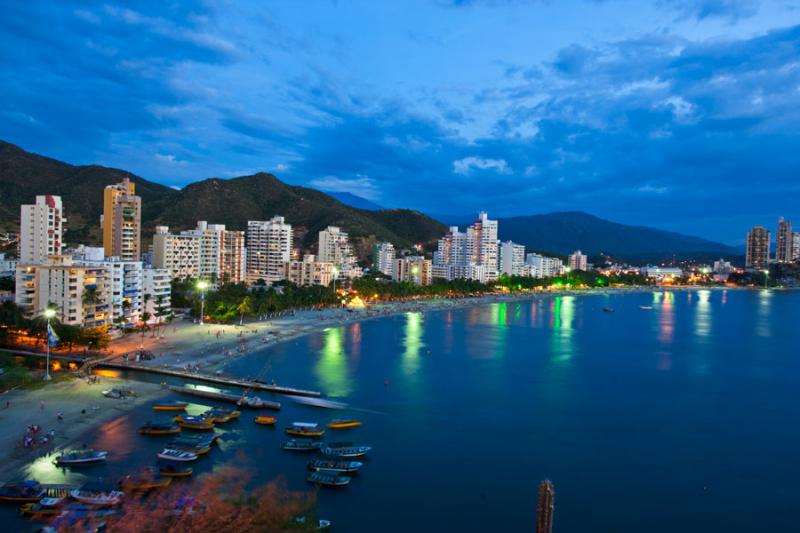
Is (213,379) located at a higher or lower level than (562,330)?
lower

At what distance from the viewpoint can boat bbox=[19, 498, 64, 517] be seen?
12.1 m

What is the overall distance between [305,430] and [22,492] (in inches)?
287

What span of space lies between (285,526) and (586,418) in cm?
1490

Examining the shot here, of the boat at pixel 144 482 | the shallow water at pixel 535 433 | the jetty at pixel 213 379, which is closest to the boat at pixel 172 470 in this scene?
the boat at pixel 144 482

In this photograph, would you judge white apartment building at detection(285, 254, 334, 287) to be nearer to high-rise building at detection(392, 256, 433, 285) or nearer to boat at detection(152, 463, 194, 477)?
high-rise building at detection(392, 256, 433, 285)

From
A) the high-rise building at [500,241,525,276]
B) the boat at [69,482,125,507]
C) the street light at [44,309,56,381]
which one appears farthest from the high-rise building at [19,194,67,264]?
the high-rise building at [500,241,525,276]

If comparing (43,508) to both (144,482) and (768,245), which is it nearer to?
(144,482)

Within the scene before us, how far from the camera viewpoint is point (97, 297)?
2944cm

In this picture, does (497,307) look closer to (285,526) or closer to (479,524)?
(479,524)

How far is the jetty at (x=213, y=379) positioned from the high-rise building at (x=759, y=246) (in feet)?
480

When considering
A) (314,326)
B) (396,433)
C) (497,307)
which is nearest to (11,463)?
(396,433)

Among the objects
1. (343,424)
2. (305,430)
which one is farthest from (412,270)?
(305,430)

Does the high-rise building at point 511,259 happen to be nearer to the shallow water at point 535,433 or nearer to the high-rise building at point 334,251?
the high-rise building at point 334,251

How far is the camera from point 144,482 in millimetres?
13500
